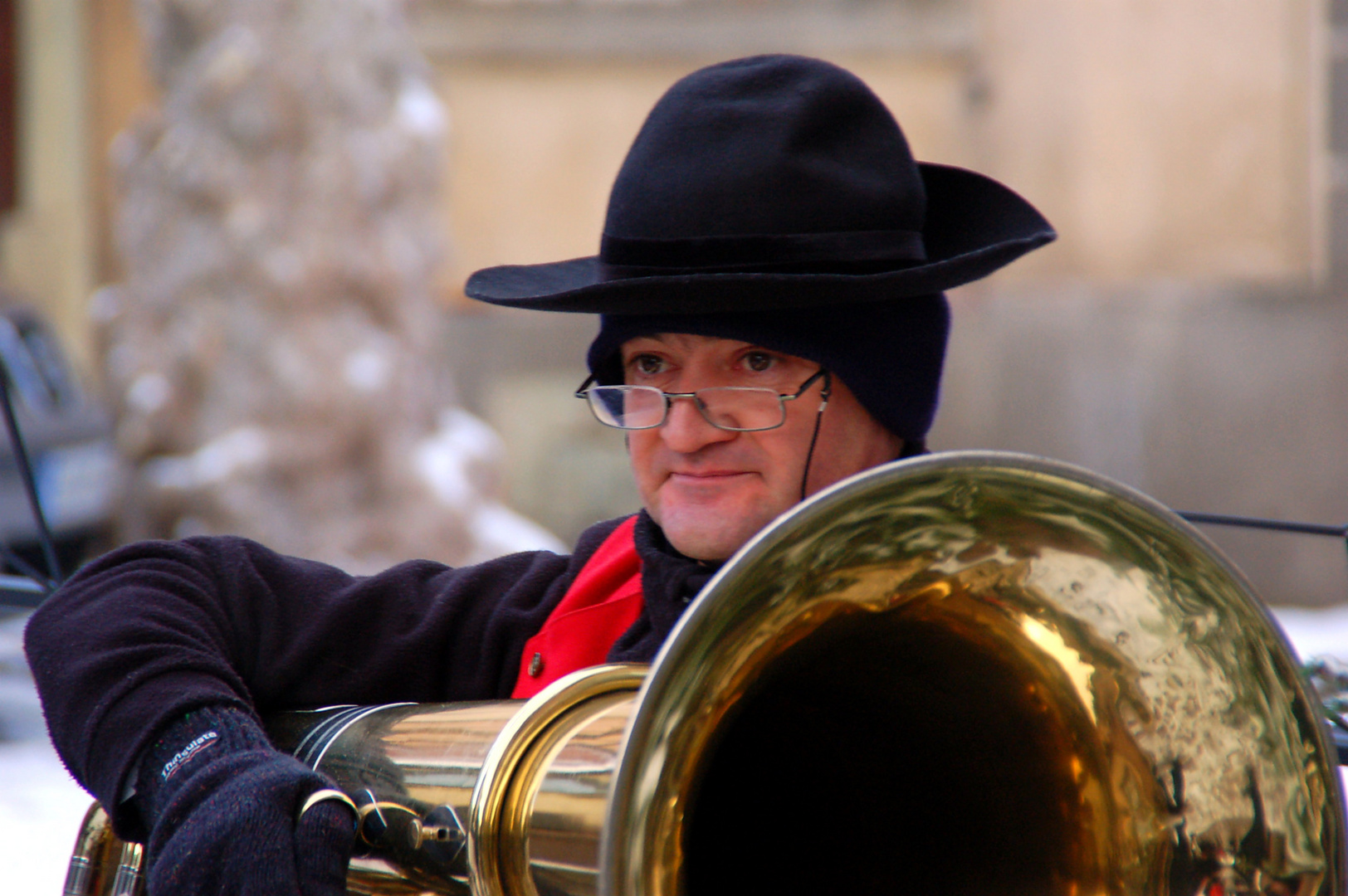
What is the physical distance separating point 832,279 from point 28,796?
3.20 meters

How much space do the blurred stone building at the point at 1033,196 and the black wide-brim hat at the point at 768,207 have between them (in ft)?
16.2

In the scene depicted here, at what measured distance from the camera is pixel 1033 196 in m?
6.61

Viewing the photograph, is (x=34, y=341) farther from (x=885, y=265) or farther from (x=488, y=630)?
(x=885, y=265)

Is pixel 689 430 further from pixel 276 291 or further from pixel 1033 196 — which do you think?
pixel 1033 196

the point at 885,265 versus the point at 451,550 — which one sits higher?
the point at 885,265

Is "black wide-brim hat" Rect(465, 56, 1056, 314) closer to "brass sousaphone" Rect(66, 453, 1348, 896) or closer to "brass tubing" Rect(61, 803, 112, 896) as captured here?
"brass sousaphone" Rect(66, 453, 1348, 896)

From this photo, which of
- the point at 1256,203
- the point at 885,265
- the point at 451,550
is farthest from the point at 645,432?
the point at 1256,203

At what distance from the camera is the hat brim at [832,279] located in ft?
4.88

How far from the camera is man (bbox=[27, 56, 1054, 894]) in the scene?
59.6 inches

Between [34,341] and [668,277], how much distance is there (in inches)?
182

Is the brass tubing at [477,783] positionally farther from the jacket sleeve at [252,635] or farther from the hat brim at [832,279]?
the hat brim at [832,279]

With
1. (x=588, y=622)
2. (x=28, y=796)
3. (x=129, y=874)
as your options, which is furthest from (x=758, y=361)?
(x=28, y=796)

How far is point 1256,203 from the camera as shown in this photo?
258 inches

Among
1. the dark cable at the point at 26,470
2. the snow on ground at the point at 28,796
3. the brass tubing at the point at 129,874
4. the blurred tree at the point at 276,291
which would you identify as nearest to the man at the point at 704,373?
the brass tubing at the point at 129,874
